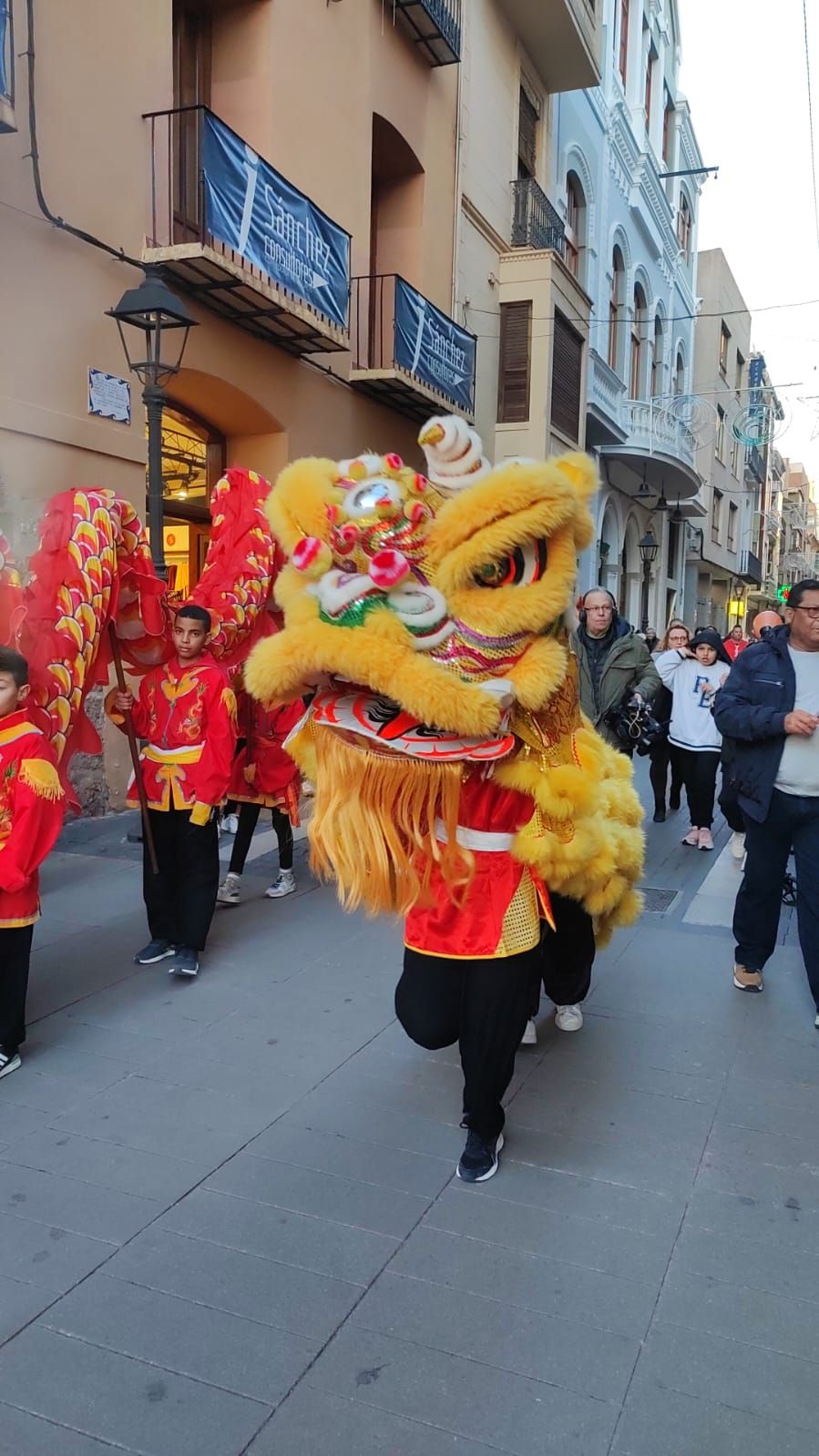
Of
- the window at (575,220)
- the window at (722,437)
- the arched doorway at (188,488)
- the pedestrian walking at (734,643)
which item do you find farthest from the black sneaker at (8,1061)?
the window at (722,437)

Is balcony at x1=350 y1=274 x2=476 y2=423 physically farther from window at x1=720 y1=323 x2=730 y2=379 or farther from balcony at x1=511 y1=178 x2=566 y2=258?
window at x1=720 y1=323 x2=730 y2=379

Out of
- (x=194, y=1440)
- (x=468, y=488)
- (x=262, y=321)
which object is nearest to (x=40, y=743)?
(x=468, y=488)

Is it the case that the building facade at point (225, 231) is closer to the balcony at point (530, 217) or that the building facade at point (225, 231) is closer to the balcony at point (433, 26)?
the balcony at point (433, 26)

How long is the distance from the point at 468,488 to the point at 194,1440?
2079mm

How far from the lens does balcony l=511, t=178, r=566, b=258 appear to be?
15.4 meters

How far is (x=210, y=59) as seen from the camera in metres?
9.14

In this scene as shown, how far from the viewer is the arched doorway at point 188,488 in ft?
31.4

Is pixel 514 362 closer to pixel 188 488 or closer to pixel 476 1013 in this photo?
pixel 188 488

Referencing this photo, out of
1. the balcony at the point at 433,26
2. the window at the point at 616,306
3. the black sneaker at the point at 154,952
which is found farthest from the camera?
the window at the point at 616,306

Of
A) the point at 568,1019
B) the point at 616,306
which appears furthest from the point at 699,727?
the point at 616,306

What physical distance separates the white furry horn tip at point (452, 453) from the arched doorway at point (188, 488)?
23.9 ft

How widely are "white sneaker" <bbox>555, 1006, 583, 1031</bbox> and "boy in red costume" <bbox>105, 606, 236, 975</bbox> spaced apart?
1.58 metres

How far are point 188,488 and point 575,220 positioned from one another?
12.4 metres

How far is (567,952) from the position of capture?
351 centimetres
